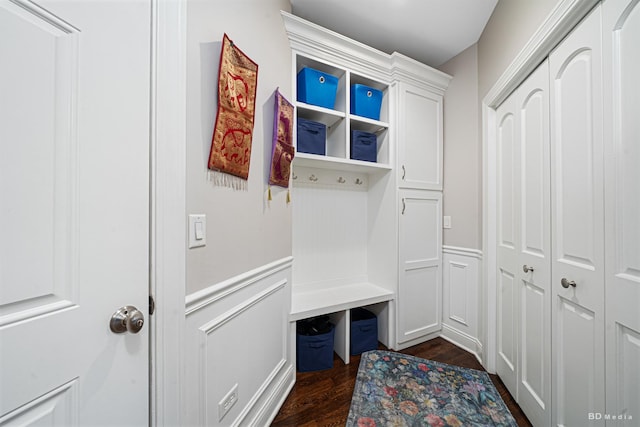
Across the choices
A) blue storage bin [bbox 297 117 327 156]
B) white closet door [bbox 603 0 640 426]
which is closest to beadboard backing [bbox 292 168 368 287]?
blue storage bin [bbox 297 117 327 156]

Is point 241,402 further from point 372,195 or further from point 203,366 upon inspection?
point 372,195

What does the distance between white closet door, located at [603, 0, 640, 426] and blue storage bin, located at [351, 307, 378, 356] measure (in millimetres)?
1382

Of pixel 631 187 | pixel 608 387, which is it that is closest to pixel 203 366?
pixel 608 387

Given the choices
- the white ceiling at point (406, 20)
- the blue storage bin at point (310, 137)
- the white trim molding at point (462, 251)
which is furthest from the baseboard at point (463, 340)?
the white ceiling at point (406, 20)

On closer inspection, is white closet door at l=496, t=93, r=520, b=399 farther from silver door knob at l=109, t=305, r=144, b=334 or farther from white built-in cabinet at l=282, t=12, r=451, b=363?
silver door knob at l=109, t=305, r=144, b=334

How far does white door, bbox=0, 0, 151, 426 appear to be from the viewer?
0.50 metres

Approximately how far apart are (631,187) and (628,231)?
152 mm

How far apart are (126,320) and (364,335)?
1.84 m

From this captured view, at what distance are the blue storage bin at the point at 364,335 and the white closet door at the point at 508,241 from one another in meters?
0.90

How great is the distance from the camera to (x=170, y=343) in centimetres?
79

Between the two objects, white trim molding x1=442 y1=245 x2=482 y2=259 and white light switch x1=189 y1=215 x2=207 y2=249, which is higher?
white light switch x1=189 y1=215 x2=207 y2=249

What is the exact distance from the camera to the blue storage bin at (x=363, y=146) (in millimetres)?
2064

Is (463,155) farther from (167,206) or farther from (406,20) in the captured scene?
(167,206)

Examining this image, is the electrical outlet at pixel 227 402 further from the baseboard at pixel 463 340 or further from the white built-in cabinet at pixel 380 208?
the baseboard at pixel 463 340
